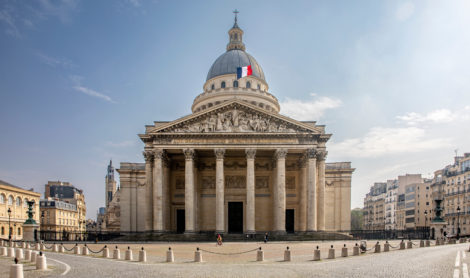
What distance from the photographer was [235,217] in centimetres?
5284

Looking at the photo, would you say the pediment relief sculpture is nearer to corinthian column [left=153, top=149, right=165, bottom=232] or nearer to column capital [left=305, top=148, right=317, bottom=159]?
column capital [left=305, top=148, right=317, bottom=159]

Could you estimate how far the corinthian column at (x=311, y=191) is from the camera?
44.8m

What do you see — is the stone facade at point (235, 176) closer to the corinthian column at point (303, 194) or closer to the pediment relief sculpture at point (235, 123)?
the corinthian column at point (303, 194)

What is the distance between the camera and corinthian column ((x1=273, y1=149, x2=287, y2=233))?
148 feet

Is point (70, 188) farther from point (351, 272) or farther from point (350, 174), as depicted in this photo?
point (351, 272)

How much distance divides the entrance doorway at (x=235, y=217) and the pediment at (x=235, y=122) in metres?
12.3

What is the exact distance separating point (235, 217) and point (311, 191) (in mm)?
12580

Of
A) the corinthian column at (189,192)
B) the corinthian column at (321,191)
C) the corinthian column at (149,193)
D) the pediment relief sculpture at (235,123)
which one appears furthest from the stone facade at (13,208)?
the corinthian column at (321,191)

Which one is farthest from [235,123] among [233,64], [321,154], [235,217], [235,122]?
[233,64]

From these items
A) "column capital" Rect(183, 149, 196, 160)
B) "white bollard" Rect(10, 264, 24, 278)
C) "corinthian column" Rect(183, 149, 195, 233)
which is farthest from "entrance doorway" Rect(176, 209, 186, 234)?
"white bollard" Rect(10, 264, 24, 278)

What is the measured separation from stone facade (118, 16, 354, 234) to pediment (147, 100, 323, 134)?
118 millimetres

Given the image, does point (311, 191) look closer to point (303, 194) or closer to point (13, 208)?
point (303, 194)

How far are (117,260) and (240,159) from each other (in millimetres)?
31518

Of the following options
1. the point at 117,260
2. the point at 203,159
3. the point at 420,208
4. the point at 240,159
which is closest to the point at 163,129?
the point at 203,159
